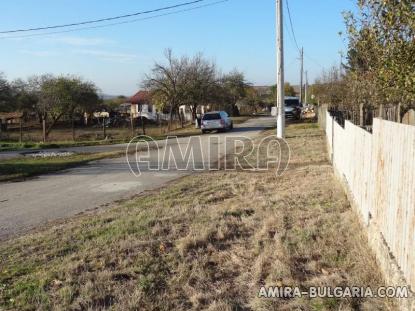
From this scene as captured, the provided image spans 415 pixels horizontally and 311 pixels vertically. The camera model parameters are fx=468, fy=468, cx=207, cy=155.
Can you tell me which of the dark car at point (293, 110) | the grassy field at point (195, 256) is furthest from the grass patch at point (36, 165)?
the dark car at point (293, 110)

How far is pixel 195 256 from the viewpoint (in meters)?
5.71

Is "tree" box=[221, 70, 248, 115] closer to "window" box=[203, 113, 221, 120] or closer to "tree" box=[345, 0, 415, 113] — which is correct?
"window" box=[203, 113, 221, 120]

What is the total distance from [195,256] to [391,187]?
2.48m

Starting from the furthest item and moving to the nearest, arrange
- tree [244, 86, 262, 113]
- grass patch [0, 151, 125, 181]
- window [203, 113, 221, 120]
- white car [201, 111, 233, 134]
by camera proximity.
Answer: tree [244, 86, 262, 113]
window [203, 113, 221, 120]
white car [201, 111, 233, 134]
grass patch [0, 151, 125, 181]

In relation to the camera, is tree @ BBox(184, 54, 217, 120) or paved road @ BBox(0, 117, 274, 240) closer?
paved road @ BBox(0, 117, 274, 240)

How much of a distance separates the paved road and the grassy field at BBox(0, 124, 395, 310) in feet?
2.98

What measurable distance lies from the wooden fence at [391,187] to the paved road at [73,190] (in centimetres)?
532

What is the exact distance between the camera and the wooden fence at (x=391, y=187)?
3.71m

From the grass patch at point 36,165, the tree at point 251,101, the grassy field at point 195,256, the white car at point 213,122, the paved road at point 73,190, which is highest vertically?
the tree at point 251,101

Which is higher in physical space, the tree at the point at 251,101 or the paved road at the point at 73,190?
the tree at the point at 251,101

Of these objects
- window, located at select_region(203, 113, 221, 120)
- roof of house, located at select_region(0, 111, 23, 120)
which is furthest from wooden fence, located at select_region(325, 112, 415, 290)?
roof of house, located at select_region(0, 111, 23, 120)

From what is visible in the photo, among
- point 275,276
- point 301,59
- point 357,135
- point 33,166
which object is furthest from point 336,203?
point 301,59

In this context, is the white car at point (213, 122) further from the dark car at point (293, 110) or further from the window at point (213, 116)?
the dark car at point (293, 110)

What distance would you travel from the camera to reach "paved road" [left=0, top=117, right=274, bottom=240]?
8.57 metres
